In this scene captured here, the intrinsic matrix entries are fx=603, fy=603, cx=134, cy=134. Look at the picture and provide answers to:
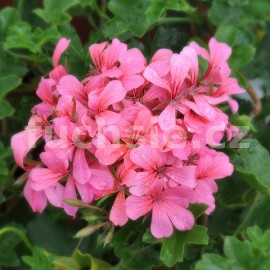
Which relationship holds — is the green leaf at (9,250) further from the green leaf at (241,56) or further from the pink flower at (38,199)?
the green leaf at (241,56)

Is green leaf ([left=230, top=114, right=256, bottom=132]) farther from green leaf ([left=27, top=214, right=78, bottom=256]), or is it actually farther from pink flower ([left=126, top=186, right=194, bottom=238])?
green leaf ([left=27, top=214, right=78, bottom=256])

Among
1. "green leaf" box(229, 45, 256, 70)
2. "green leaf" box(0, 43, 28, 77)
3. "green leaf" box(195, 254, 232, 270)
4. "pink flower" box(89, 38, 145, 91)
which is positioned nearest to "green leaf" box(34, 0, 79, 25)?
"green leaf" box(0, 43, 28, 77)

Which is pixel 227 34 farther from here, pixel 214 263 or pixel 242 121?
pixel 214 263

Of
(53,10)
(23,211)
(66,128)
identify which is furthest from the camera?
(23,211)

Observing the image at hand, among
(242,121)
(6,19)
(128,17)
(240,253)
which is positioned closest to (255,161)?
(242,121)

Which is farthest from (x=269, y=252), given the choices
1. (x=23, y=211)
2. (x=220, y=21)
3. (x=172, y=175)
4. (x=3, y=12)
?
(x=3, y=12)

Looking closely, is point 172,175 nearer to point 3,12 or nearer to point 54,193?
point 54,193
